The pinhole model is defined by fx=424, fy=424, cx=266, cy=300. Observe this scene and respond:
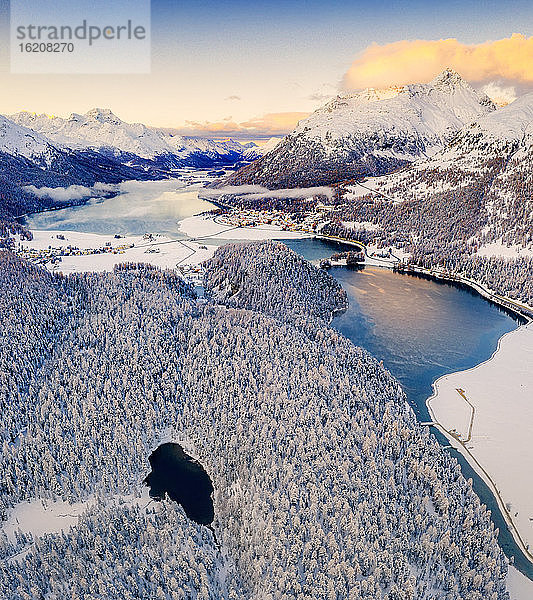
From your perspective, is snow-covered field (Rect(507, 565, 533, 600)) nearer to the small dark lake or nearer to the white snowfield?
the white snowfield

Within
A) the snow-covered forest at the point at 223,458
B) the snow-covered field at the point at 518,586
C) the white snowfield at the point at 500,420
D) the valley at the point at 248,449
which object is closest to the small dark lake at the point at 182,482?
the valley at the point at 248,449

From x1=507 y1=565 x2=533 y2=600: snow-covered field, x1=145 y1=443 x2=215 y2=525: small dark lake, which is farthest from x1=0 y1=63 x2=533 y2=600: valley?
x1=507 y1=565 x2=533 y2=600: snow-covered field

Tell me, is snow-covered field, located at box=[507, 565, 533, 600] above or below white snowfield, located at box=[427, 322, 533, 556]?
below

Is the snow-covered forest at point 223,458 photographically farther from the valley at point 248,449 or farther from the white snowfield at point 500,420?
the white snowfield at point 500,420

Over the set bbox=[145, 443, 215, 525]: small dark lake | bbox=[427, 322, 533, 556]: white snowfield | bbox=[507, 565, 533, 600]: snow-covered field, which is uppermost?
bbox=[427, 322, 533, 556]: white snowfield

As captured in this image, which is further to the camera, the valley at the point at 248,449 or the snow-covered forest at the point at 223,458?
the valley at the point at 248,449

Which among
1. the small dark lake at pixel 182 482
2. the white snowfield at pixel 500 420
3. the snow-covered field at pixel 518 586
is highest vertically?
the white snowfield at pixel 500 420
